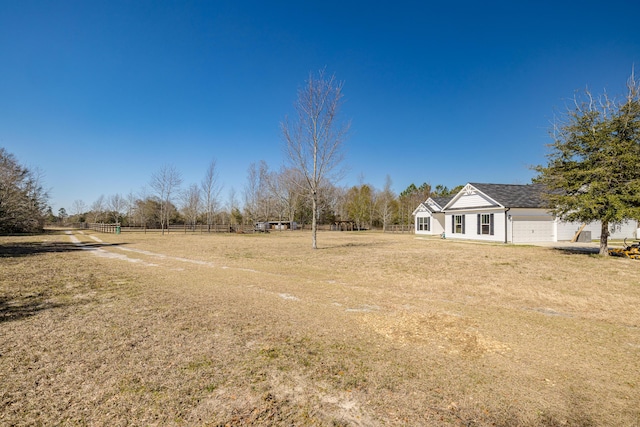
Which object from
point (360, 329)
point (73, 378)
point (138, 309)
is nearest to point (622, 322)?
point (360, 329)

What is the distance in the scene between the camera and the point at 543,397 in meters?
3.04

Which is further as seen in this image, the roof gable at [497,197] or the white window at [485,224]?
the white window at [485,224]

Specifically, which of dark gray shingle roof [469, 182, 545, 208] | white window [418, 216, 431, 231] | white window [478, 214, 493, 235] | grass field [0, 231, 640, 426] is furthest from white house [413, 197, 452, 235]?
grass field [0, 231, 640, 426]

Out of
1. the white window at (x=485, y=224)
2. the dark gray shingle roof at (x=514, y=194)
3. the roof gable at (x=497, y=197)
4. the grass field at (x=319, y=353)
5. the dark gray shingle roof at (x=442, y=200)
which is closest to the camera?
the grass field at (x=319, y=353)

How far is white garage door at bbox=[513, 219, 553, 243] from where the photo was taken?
2141 cm

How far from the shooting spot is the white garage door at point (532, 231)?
843 inches

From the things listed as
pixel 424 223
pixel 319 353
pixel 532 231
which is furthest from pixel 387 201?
pixel 319 353

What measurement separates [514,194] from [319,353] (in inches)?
980

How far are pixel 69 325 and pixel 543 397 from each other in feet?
21.4

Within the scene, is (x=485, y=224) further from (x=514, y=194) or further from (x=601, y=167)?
(x=601, y=167)

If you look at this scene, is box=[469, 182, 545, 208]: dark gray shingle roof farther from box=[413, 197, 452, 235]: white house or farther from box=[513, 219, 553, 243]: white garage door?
box=[413, 197, 452, 235]: white house

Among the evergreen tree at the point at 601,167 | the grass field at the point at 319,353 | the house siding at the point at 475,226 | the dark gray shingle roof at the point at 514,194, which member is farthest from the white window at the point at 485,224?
the grass field at the point at 319,353

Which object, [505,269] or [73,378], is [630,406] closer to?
[73,378]

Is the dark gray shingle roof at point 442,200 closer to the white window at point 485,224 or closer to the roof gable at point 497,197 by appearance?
the roof gable at point 497,197
